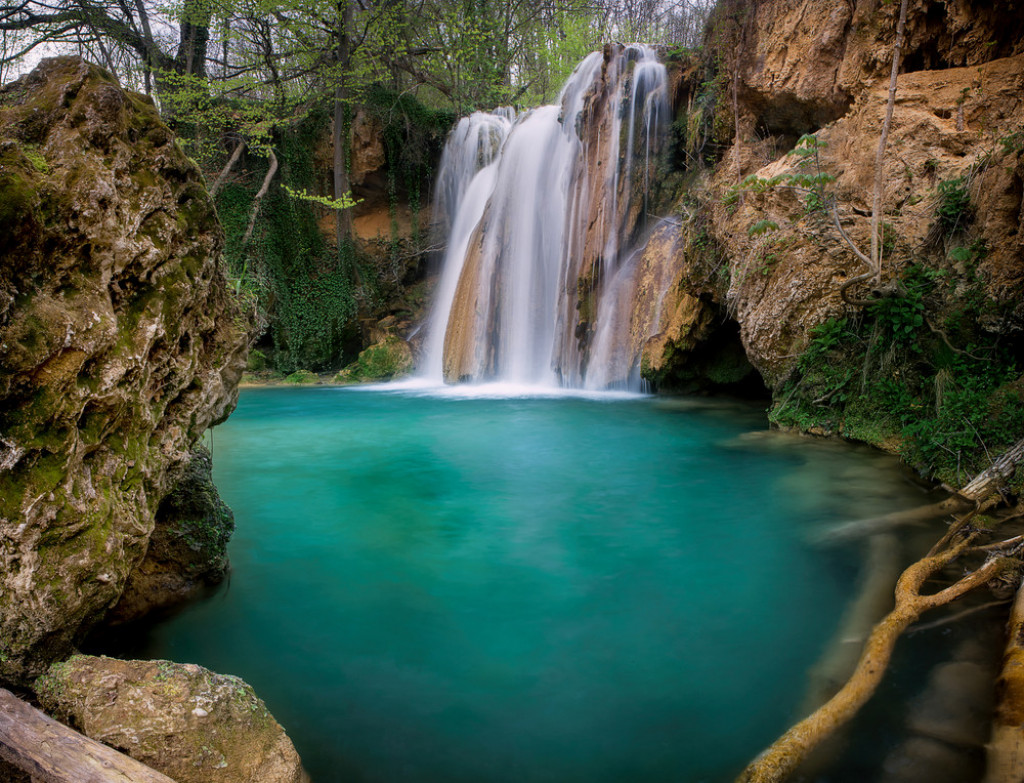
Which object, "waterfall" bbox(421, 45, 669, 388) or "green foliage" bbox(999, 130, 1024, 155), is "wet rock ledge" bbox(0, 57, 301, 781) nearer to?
"green foliage" bbox(999, 130, 1024, 155)

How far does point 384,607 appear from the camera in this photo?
12.7ft

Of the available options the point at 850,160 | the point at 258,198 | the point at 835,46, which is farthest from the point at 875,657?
the point at 258,198

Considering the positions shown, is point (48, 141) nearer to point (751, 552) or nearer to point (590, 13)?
point (751, 552)

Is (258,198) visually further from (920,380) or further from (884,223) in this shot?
(920,380)

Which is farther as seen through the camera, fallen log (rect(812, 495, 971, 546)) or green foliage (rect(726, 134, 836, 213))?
green foliage (rect(726, 134, 836, 213))

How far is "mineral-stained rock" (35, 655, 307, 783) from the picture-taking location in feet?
6.88

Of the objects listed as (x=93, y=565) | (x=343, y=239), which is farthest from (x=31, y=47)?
(x=93, y=565)

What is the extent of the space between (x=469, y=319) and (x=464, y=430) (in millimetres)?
6219

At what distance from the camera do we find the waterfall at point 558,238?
1248 centimetres

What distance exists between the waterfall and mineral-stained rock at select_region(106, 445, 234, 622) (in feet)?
29.7

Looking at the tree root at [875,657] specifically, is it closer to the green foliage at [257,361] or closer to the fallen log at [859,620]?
the fallen log at [859,620]

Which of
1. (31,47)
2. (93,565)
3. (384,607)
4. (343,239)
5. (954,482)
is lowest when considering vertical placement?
(384,607)

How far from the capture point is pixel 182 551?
376 centimetres

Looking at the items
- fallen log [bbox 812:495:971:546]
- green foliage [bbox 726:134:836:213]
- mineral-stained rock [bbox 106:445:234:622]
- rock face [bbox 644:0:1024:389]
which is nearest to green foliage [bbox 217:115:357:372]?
rock face [bbox 644:0:1024:389]
